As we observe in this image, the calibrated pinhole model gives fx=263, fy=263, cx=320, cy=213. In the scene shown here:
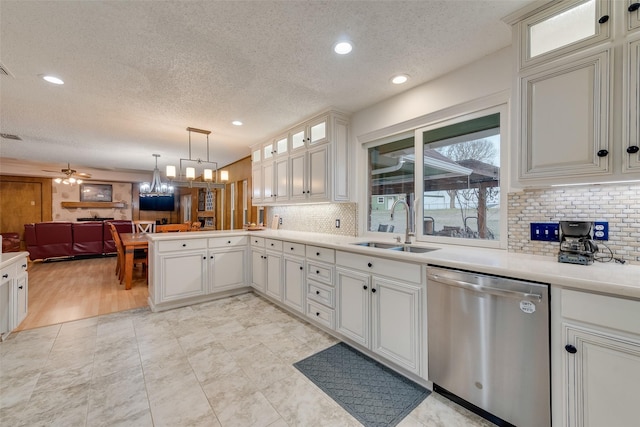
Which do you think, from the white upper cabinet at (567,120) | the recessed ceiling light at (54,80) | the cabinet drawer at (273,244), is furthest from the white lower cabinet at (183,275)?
the white upper cabinet at (567,120)

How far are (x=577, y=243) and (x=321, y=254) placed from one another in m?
1.83

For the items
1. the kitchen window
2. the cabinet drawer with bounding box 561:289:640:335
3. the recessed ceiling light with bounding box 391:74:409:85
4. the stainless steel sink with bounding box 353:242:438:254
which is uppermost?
the recessed ceiling light with bounding box 391:74:409:85

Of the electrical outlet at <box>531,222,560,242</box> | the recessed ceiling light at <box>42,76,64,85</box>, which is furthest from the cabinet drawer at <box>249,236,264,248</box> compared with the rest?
the electrical outlet at <box>531,222,560,242</box>

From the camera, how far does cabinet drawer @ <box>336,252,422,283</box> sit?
71.9 inches

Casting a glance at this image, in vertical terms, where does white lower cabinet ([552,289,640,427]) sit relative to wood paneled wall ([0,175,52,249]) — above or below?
below

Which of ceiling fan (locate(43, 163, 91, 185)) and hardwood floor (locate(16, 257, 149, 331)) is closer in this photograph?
hardwood floor (locate(16, 257, 149, 331))

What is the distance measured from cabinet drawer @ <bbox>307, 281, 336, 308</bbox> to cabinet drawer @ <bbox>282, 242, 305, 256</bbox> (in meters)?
0.35

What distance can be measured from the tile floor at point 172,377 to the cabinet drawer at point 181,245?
82 centimetres

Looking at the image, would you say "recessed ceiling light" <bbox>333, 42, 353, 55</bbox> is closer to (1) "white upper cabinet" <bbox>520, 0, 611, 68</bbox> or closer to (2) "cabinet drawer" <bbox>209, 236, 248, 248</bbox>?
(1) "white upper cabinet" <bbox>520, 0, 611, 68</bbox>

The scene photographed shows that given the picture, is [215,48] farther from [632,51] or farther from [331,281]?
[632,51]

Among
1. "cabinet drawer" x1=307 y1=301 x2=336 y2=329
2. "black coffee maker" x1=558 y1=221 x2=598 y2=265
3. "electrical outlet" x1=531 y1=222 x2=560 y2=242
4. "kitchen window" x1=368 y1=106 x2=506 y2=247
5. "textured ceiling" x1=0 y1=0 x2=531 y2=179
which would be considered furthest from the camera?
"cabinet drawer" x1=307 y1=301 x2=336 y2=329

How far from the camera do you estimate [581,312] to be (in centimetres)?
119

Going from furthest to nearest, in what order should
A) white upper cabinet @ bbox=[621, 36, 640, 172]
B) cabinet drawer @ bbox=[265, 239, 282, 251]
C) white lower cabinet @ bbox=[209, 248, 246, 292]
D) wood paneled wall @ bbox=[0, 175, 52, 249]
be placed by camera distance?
wood paneled wall @ bbox=[0, 175, 52, 249] < white lower cabinet @ bbox=[209, 248, 246, 292] < cabinet drawer @ bbox=[265, 239, 282, 251] < white upper cabinet @ bbox=[621, 36, 640, 172]

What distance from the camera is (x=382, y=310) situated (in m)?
2.02
